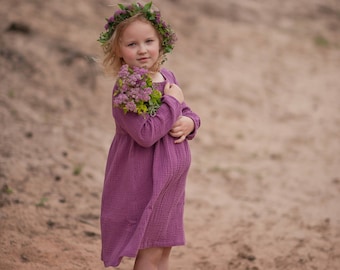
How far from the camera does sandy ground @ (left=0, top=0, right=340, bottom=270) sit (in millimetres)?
4133

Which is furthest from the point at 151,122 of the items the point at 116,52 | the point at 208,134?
the point at 208,134

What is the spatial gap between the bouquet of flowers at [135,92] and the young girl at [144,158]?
0.04 meters

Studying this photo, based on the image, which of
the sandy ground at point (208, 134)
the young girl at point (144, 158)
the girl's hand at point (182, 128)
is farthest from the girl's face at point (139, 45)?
the sandy ground at point (208, 134)

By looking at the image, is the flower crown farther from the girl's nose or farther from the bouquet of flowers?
the bouquet of flowers

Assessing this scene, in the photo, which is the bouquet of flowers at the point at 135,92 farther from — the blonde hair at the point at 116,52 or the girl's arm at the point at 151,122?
the blonde hair at the point at 116,52

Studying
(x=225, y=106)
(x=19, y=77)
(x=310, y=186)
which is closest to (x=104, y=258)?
(x=310, y=186)

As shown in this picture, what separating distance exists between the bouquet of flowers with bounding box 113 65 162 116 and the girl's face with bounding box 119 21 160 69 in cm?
9

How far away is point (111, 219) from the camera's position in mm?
2779

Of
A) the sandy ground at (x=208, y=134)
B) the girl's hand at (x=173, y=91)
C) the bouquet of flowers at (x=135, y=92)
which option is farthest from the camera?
the sandy ground at (x=208, y=134)

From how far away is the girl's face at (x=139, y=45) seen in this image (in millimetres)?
2678

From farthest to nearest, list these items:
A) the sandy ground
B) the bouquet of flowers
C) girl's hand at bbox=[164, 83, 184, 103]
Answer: the sandy ground
girl's hand at bbox=[164, 83, 184, 103]
the bouquet of flowers

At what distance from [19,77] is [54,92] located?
0.50m

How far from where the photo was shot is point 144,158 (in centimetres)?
273

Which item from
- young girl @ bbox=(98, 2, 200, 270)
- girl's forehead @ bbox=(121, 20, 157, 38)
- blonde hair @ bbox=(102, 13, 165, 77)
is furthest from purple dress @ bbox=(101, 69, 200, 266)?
girl's forehead @ bbox=(121, 20, 157, 38)
